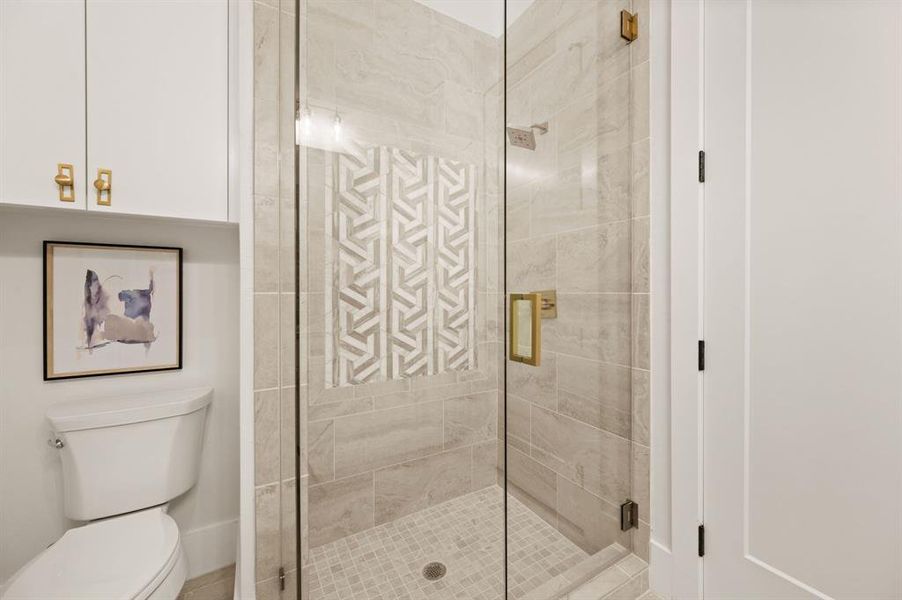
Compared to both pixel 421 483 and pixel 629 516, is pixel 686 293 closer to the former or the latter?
pixel 629 516

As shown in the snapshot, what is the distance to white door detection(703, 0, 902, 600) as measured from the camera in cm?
84

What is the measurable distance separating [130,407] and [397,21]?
1549 mm

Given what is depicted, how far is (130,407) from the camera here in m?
1.28

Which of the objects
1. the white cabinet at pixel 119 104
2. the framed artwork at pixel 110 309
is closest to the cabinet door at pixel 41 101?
the white cabinet at pixel 119 104

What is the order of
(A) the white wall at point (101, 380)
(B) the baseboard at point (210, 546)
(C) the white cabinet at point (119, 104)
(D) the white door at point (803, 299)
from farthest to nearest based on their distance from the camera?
1. (B) the baseboard at point (210, 546)
2. (A) the white wall at point (101, 380)
3. (C) the white cabinet at point (119, 104)
4. (D) the white door at point (803, 299)

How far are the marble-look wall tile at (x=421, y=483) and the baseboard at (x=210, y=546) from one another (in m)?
0.77

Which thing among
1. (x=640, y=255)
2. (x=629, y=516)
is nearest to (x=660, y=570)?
(x=629, y=516)

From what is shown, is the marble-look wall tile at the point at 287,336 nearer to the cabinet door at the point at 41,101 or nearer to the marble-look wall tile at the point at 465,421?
the marble-look wall tile at the point at 465,421

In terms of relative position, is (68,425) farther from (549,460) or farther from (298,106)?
(549,460)

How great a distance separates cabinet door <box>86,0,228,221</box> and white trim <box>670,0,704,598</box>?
1470mm

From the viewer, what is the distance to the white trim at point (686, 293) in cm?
116

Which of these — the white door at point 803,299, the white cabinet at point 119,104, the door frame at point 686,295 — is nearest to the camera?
the white door at point 803,299

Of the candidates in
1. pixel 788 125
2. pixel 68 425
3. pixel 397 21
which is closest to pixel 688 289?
pixel 788 125

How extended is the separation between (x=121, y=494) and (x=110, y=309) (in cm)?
64
